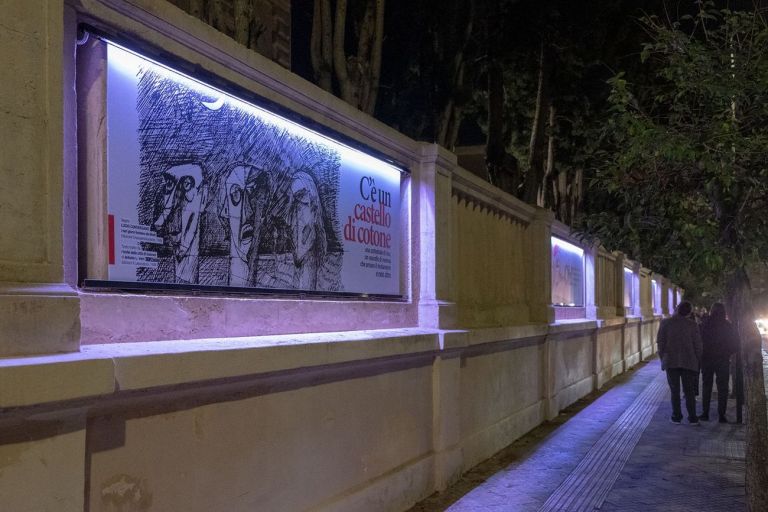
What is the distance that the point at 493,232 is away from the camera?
8.35 m

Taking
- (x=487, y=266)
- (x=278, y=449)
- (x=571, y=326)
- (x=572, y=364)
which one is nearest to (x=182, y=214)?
(x=278, y=449)

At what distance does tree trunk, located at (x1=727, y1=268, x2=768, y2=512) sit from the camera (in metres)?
5.27

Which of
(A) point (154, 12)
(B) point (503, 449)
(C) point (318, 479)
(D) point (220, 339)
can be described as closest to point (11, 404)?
(D) point (220, 339)

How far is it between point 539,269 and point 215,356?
7.20 metres

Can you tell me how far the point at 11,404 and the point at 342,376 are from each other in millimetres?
2633

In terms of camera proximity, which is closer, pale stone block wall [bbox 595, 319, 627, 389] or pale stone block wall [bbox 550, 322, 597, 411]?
pale stone block wall [bbox 550, 322, 597, 411]

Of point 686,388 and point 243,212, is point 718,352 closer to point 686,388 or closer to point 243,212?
point 686,388

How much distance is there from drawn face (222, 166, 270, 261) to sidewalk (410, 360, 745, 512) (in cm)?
290

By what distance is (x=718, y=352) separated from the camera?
33.1 feet

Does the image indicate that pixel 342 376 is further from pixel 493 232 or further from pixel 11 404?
pixel 493 232

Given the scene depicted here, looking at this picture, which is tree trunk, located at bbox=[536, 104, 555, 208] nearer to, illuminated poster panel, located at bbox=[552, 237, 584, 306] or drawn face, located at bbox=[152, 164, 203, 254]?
illuminated poster panel, located at bbox=[552, 237, 584, 306]


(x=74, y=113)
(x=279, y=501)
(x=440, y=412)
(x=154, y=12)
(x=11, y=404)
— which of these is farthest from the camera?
(x=440, y=412)

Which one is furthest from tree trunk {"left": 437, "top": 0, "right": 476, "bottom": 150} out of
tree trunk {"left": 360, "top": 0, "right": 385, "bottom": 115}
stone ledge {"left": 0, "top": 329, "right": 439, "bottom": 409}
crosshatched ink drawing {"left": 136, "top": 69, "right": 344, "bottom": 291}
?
stone ledge {"left": 0, "top": 329, "right": 439, "bottom": 409}

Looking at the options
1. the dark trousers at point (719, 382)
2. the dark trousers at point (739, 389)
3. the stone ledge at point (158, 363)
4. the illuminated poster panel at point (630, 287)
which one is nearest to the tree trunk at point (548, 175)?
the illuminated poster panel at point (630, 287)
